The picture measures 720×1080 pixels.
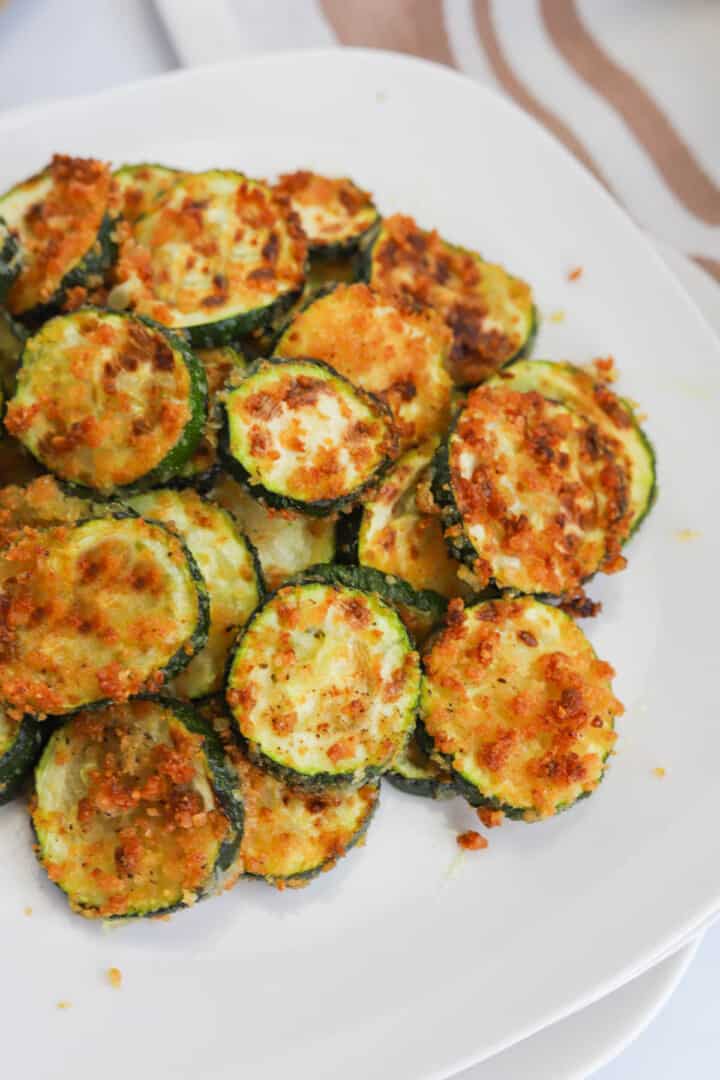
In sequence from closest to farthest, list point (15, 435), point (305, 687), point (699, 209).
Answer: point (305, 687), point (15, 435), point (699, 209)

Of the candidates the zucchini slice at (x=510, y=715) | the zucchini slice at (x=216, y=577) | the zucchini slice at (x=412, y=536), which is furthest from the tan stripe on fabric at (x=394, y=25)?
the zucchini slice at (x=510, y=715)

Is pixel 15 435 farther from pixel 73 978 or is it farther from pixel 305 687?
pixel 73 978

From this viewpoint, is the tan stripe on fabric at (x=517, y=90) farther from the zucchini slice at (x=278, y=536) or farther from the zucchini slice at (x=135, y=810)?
the zucchini slice at (x=135, y=810)

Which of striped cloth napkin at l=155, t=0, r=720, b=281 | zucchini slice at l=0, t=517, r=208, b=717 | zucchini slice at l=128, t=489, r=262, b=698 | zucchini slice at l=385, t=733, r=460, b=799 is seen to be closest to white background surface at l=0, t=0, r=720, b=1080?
striped cloth napkin at l=155, t=0, r=720, b=281

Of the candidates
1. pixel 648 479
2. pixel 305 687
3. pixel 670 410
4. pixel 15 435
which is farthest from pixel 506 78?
pixel 305 687

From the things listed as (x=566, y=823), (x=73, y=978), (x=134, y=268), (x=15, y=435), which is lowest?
(x=73, y=978)

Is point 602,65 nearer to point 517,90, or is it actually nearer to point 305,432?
point 517,90

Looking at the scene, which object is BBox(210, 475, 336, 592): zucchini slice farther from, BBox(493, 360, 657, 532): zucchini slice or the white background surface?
the white background surface
